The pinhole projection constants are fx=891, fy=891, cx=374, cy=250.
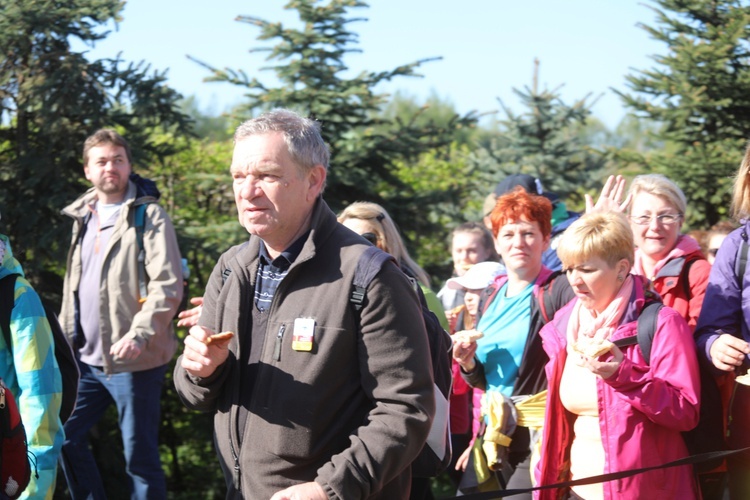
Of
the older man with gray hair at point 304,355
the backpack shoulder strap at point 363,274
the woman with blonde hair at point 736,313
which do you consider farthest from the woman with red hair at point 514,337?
the backpack shoulder strap at point 363,274

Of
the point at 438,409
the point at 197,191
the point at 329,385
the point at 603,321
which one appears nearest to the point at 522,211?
the point at 603,321

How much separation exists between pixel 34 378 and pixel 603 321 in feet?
7.82

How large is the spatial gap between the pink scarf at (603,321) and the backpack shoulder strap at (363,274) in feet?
4.32

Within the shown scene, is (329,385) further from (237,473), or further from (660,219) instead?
(660,219)

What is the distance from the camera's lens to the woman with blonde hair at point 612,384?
3564 millimetres

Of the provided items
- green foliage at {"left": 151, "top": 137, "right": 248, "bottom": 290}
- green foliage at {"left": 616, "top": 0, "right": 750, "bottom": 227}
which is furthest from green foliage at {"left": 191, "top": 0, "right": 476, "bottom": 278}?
green foliage at {"left": 616, "top": 0, "right": 750, "bottom": 227}

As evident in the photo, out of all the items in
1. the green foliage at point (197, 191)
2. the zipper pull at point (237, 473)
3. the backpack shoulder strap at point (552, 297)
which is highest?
the green foliage at point (197, 191)

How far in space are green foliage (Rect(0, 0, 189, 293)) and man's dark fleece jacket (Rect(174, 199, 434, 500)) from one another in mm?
5777

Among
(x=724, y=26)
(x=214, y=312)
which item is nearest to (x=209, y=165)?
(x=724, y=26)

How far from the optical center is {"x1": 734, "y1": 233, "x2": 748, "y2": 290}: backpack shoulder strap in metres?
4.07

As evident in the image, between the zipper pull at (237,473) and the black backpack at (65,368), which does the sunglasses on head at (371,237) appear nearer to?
the black backpack at (65,368)

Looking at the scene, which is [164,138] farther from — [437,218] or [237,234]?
[437,218]

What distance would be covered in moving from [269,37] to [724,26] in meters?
5.38

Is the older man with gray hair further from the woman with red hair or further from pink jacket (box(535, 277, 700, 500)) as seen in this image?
the woman with red hair
